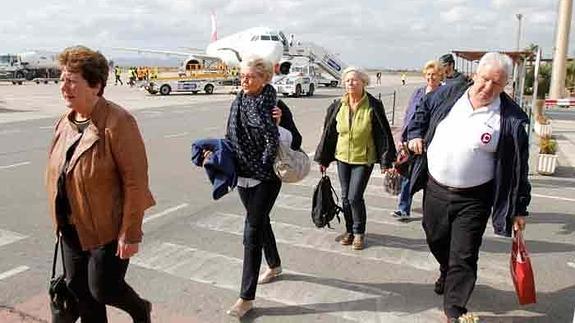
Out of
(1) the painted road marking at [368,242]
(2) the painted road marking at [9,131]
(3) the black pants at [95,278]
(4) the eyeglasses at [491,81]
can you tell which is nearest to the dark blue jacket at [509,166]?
(4) the eyeglasses at [491,81]

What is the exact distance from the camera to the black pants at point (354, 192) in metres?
4.97

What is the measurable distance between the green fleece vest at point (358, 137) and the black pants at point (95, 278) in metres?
2.65

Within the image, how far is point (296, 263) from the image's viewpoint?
15.3ft

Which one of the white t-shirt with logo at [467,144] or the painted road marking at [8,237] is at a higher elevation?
the white t-shirt with logo at [467,144]

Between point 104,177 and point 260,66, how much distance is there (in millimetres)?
1342

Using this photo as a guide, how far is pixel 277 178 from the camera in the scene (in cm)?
363

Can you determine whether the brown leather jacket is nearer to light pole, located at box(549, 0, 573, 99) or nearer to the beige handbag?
the beige handbag

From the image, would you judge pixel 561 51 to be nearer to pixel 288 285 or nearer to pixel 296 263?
pixel 296 263

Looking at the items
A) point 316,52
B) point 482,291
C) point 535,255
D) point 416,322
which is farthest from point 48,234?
point 316,52

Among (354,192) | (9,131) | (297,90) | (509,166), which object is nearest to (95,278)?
(509,166)

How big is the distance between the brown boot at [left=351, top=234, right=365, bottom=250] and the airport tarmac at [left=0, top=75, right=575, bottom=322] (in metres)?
0.07

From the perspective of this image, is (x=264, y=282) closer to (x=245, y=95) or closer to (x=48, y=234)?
(x=245, y=95)

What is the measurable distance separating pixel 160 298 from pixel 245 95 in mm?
1634

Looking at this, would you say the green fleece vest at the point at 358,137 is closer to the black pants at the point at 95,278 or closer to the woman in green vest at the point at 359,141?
the woman in green vest at the point at 359,141
